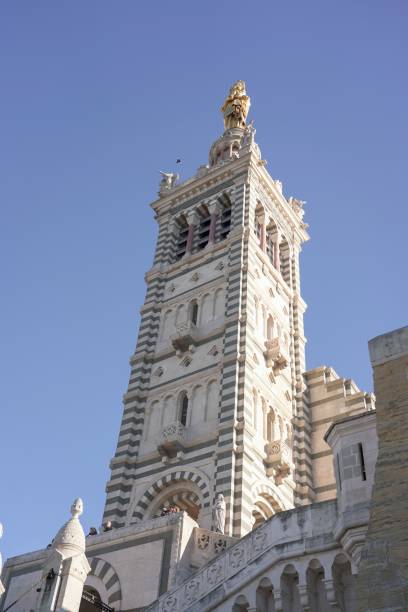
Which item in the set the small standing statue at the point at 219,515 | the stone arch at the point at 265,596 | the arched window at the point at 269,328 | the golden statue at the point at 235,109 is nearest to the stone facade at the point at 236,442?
the stone arch at the point at 265,596

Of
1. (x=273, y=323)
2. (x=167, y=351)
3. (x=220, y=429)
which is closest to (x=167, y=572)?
(x=220, y=429)

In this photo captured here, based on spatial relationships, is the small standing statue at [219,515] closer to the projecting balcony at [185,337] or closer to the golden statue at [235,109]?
the projecting balcony at [185,337]

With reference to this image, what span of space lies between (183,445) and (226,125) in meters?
26.0

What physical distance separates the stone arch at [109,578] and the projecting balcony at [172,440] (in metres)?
7.32

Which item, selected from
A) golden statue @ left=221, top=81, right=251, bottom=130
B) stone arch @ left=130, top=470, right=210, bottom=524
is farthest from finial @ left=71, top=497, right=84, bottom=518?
golden statue @ left=221, top=81, right=251, bottom=130

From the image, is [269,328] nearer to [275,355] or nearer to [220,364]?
[275,355]

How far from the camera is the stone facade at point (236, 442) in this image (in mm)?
13969

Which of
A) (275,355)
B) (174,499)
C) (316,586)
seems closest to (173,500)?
(174,499)

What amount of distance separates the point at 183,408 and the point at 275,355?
14.4 feet

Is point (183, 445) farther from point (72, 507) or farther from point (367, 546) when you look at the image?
point (367, 546)

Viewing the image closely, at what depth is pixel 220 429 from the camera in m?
26.8

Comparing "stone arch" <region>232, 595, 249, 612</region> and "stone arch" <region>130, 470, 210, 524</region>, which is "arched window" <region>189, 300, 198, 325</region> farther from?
"stone arch" <region>232, 595, 249, 612</region>

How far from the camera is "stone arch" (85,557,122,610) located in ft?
63.6

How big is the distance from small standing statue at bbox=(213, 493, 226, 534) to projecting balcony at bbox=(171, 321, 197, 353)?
9218mm
